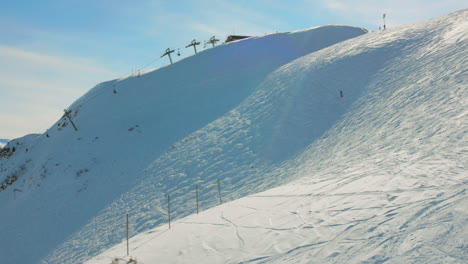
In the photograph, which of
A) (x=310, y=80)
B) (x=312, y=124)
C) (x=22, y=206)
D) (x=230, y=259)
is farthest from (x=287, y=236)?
(x=22, y=206)

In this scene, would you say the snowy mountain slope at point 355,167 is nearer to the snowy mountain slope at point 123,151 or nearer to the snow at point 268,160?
the snow at point 268,160

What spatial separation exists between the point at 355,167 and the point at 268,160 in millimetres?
7611

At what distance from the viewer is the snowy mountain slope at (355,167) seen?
7.13 m

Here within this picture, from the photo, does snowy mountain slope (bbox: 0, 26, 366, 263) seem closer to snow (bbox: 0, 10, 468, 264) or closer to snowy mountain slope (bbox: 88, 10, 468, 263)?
snow (bbox: 0, 10, 468, 264)

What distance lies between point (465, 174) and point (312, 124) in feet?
46.1

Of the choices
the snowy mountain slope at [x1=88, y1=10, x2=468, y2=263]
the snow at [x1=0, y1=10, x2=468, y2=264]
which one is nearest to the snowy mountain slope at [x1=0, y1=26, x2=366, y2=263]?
the snow at [x1=0, y1=10, x2=468, y2=264]

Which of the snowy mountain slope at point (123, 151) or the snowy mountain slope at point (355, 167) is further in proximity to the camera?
the snowy mountain slope at point (123, 151)

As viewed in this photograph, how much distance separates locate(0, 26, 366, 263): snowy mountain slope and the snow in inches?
5.5

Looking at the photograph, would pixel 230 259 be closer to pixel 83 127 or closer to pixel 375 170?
pixel 375 170

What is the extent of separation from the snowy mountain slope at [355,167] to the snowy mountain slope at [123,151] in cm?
110

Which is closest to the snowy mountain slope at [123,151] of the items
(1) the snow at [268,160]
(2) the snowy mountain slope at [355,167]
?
(1) the snow at [268,160]

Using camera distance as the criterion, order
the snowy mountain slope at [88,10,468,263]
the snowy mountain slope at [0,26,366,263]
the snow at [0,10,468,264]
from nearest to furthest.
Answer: the snowy mountain slope at [88,10,468,263] → the snow at [0,10,468,264] → the snowy mountain slope at [0,26,366,263]

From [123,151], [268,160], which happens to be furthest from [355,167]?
[123,151]

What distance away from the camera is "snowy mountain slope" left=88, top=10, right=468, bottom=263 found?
23.4ft
